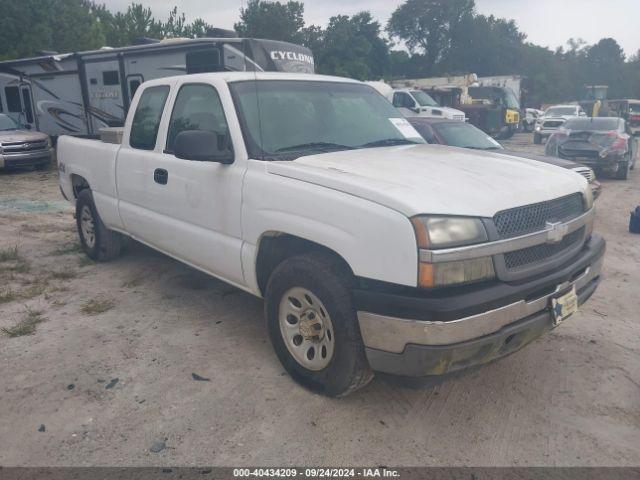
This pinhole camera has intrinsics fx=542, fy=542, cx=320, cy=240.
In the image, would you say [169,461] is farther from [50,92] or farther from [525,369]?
[50,92]

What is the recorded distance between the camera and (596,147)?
1214 cm

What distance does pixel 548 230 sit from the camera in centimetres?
288

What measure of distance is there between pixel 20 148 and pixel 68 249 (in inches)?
325

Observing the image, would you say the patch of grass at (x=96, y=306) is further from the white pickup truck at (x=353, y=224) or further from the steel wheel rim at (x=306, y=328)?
the steel wheel rim at (x=306, y=328)

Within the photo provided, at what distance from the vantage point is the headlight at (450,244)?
252cm

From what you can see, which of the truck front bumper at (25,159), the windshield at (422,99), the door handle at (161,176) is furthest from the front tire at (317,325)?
the windshield at (422,99)

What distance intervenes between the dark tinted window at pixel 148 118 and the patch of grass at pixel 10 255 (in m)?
2.52

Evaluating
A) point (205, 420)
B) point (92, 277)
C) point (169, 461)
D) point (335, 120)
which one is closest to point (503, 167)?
point (335, 120)

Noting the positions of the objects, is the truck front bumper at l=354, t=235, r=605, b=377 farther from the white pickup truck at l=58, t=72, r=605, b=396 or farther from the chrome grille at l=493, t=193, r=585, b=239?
the chrome grille at l=493, t=193, r=585, b=239

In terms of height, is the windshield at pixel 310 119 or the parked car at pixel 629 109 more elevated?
the windshield at pixel 310 119

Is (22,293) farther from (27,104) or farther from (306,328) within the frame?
(27,104)

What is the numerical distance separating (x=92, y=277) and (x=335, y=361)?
3482 millimetres

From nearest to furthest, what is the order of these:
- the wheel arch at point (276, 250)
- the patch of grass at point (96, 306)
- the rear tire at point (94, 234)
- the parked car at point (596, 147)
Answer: the wheel arch at point (276, 250)
the patch of grass at point (96, 306)
the rear tire at point (94, 234)
the parked car at point (596, 147)

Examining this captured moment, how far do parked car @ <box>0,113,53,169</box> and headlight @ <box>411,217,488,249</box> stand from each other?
13.3 m
